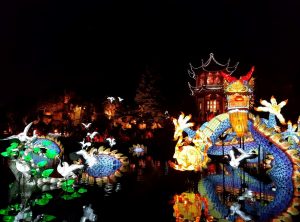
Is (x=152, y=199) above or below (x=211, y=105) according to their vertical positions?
below

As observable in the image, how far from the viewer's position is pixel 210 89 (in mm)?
30953

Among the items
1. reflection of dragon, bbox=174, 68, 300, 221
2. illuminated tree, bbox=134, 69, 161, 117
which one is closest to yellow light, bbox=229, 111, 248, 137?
reflection of dragon, bbox=174, 68, 300, 221

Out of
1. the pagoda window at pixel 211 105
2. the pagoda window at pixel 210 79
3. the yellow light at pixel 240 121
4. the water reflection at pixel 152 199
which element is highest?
the pagoda window at pixel 210 79

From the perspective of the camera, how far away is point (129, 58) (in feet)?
120

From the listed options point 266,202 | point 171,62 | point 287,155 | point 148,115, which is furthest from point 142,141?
point 171,62

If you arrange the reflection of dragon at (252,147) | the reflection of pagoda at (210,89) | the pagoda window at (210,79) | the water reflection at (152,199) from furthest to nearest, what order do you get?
the pagoda window at (210,79) → the reflection of pagoda at (210,89) → the reflection of dragon at (252,147) → the water reflection at (152,199)

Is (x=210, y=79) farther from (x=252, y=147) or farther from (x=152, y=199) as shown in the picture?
(x=152, y=199)

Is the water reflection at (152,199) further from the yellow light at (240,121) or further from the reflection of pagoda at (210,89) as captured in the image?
the reflection of pagoda at (210,89)

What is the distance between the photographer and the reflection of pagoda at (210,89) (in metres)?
30.8

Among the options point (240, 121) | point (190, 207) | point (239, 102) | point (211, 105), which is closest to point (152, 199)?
point (190, 207)

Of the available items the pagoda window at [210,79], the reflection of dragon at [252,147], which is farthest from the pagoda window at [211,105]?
the reflection of dragon at [252,147]

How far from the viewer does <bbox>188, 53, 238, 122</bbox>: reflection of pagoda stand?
1212 inches

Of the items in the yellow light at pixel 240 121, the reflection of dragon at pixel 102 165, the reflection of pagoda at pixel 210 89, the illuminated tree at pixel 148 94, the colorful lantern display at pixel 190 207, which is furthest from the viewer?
the illuminated tree at pixel 148 94

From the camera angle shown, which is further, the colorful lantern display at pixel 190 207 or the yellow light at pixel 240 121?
the yellow light at pixel 240 121
